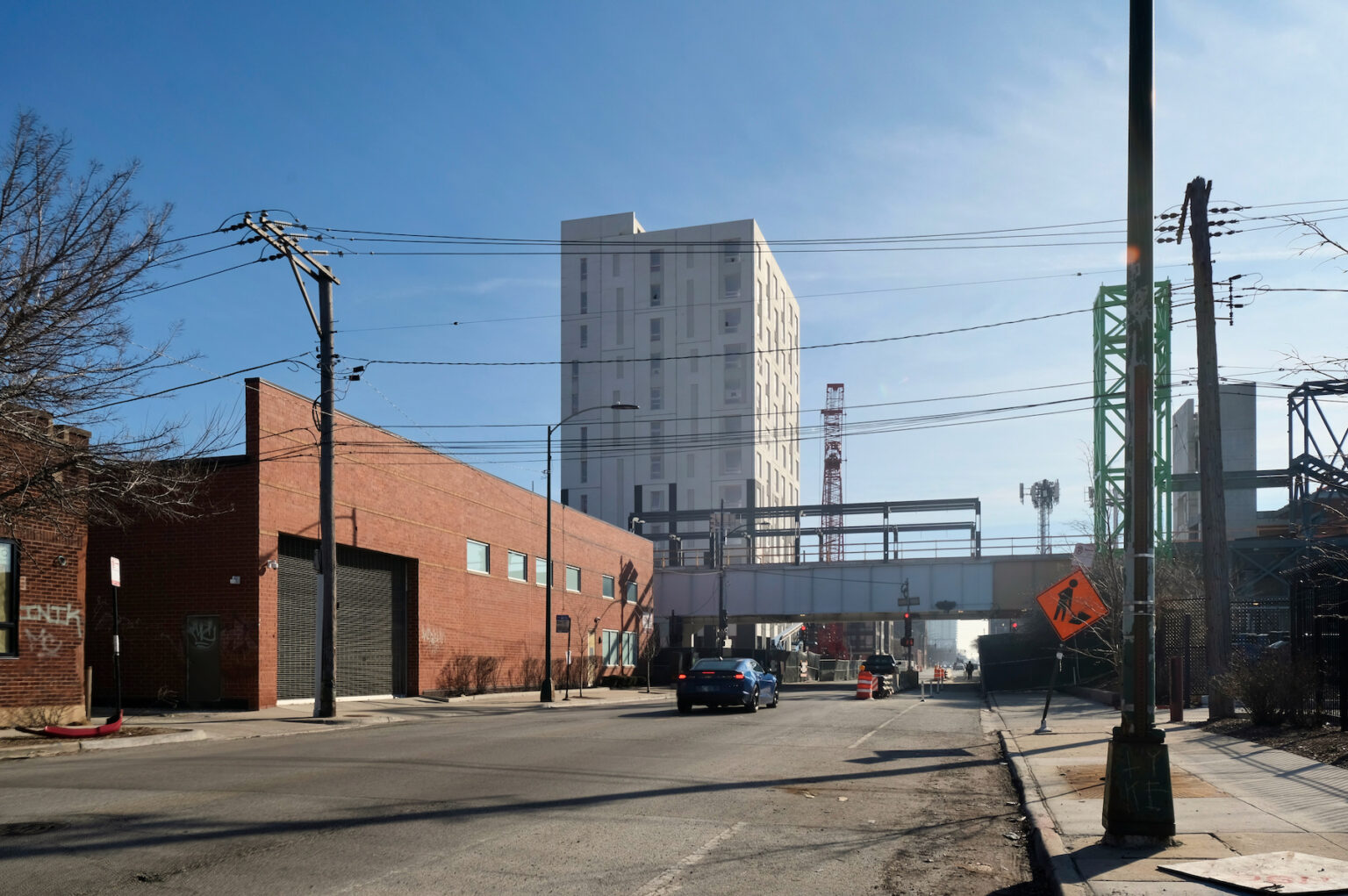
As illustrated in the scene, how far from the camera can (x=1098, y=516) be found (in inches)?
1774

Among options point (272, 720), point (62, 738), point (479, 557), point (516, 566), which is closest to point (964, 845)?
point (62, 738)

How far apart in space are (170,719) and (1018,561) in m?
43.4

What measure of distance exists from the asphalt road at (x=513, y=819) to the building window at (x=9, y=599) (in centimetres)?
452

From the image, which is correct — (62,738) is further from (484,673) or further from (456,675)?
(484,673)

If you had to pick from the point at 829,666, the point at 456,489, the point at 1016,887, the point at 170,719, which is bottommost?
the point at 829,666

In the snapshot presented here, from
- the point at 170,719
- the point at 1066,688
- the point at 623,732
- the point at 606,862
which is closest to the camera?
the point at 606,862

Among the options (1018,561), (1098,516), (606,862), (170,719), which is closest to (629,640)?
(1018,561)

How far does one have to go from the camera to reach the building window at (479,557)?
3913cm

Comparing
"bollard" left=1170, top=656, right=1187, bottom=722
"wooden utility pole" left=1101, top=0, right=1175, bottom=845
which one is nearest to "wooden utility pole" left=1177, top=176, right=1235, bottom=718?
"bollard" left=1170, top=656, right=1187, bottom=722

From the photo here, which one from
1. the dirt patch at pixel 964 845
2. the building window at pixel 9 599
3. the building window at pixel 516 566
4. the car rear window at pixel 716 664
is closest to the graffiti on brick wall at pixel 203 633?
the building window at pixel 9 599

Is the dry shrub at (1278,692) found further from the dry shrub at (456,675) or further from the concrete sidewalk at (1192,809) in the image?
the dry shrub at (456,675)

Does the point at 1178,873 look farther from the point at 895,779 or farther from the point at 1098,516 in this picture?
the point at 1098,516

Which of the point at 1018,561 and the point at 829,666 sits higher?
the point at 1018,561

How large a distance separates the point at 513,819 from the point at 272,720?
15.5 m
